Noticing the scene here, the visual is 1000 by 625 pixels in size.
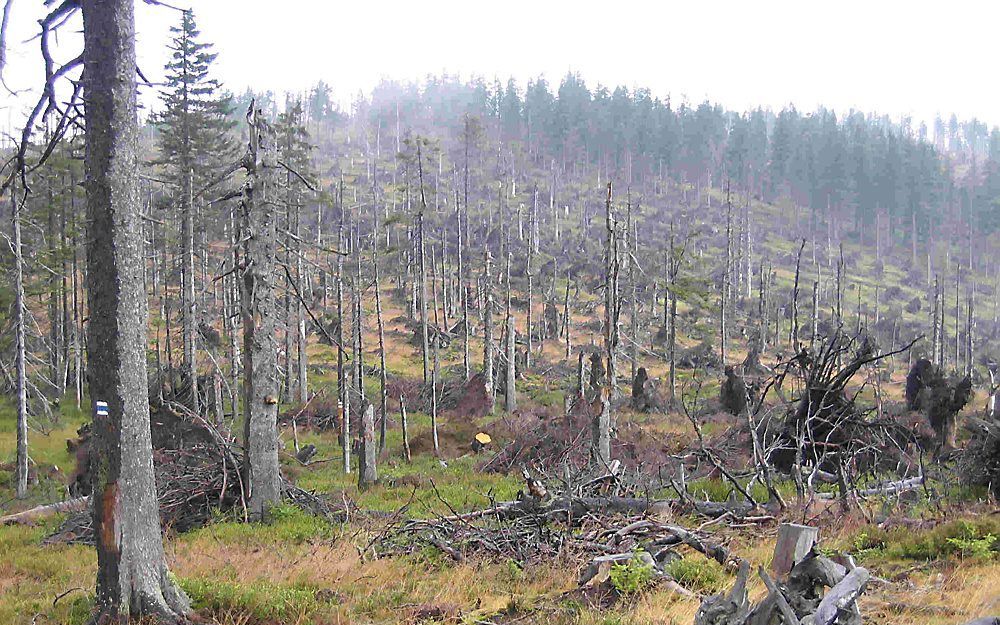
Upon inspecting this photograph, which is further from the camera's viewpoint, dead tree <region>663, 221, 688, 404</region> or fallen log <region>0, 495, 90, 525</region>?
dead tree <region>663, 221, 688, 404</region>

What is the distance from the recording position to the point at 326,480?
804 inches

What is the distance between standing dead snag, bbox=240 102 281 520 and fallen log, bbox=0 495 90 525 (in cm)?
416

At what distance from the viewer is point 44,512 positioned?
53.1 feet

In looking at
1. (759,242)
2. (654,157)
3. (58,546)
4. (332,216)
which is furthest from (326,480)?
(654,157)

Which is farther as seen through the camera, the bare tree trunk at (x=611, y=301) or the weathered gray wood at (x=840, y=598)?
the bare tree trunk at (x=611, y=301)

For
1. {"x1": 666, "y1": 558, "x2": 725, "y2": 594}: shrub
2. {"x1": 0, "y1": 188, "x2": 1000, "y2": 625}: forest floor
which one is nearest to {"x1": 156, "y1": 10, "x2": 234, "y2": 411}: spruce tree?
{"x1": 0, "y1": 188, "x2": 1000, "y2": 625}: forest floor

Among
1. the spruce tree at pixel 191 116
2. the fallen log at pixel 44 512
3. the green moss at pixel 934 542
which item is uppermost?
the spruce tree at pixel 191 116

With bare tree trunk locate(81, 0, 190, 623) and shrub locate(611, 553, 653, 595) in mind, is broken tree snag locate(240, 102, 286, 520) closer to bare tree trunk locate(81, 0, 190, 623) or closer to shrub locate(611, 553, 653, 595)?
bare tree trunk locate(81, 0, 190, 623)

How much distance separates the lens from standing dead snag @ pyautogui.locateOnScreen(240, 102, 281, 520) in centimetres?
1366

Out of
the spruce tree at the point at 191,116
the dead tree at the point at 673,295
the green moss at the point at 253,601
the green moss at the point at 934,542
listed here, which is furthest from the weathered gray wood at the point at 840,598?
the spruce tree at the point at 191,116

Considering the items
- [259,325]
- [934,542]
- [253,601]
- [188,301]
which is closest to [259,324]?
[259,325]

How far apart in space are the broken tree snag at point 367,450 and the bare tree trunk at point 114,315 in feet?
37.0

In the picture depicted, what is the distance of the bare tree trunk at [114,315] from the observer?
20.5 feet

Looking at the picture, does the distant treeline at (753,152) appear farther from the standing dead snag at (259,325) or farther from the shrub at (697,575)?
the shrub at (697,575)
